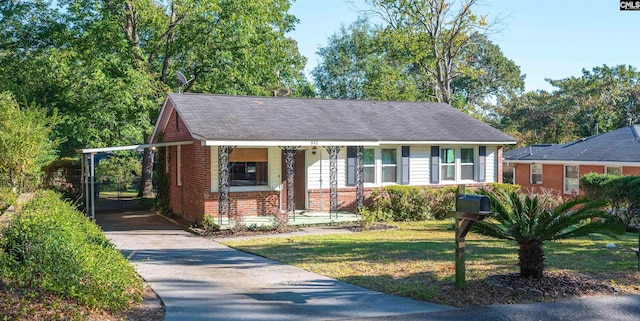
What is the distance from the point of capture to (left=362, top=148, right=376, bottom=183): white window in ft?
65.4

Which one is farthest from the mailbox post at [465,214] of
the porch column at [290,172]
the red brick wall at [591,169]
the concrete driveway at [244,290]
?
the red brick wall at [591,169]

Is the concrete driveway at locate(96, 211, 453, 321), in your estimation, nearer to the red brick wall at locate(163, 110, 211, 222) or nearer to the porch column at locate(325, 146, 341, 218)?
the red brick wall at locate(163, 110, 211, 222)

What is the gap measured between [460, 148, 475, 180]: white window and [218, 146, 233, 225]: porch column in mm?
9550

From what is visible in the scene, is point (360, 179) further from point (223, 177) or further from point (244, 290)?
point (244, 290)

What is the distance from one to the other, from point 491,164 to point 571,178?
24.2ft

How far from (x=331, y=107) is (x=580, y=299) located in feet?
48.7

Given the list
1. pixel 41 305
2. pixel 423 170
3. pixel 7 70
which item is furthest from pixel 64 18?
pixel 41 305

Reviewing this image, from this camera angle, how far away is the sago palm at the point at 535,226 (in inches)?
329

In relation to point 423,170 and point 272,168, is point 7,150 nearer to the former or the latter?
point 272,168

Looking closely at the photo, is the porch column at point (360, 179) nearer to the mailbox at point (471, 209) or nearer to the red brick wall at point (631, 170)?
the mailbox at point (471, 209)

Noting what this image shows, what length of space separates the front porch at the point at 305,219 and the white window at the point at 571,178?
13.7 metres

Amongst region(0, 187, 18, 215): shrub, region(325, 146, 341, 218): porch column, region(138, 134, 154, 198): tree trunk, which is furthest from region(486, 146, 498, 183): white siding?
region(0, 187, 18, 215): shrub

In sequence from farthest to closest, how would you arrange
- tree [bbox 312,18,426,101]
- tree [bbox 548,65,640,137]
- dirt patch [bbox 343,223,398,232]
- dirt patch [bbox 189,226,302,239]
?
tree [bbox 312,18,426,101] < tree [bbox 548,65,640,137] < dirt patch [bbox 343,223,398,232] < dirt patch [bbox 189,226,302,239]

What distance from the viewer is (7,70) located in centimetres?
2589
